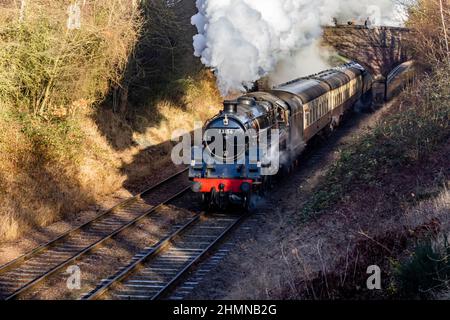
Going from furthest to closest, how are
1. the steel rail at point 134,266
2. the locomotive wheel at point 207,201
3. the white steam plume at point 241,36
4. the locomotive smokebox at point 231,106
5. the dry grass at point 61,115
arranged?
the white steam plume at point 241,36
the dry grass at point 61,115
the locomotive wheel at point 207,201
the locomotive smokebox at point 231,106
the steel rail at point 134,266

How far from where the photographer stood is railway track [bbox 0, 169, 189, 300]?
11.5 m

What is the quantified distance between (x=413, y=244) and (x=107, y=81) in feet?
56.1

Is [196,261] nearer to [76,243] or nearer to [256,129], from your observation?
[76,243]

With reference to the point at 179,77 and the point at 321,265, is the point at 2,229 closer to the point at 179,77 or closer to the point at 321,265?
the point at 321,265

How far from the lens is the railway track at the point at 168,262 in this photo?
10633 mm

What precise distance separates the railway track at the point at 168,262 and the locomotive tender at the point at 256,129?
2.36 feet

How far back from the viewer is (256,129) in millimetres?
16250

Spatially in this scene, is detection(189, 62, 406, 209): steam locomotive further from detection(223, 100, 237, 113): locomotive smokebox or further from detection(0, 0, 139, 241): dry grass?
detection(0, 0, 139, 241): dry grass

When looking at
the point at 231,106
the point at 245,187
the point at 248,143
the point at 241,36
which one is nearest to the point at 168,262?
the point at 245,187

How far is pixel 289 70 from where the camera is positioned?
39844 millimetres

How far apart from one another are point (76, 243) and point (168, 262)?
2815 mm
